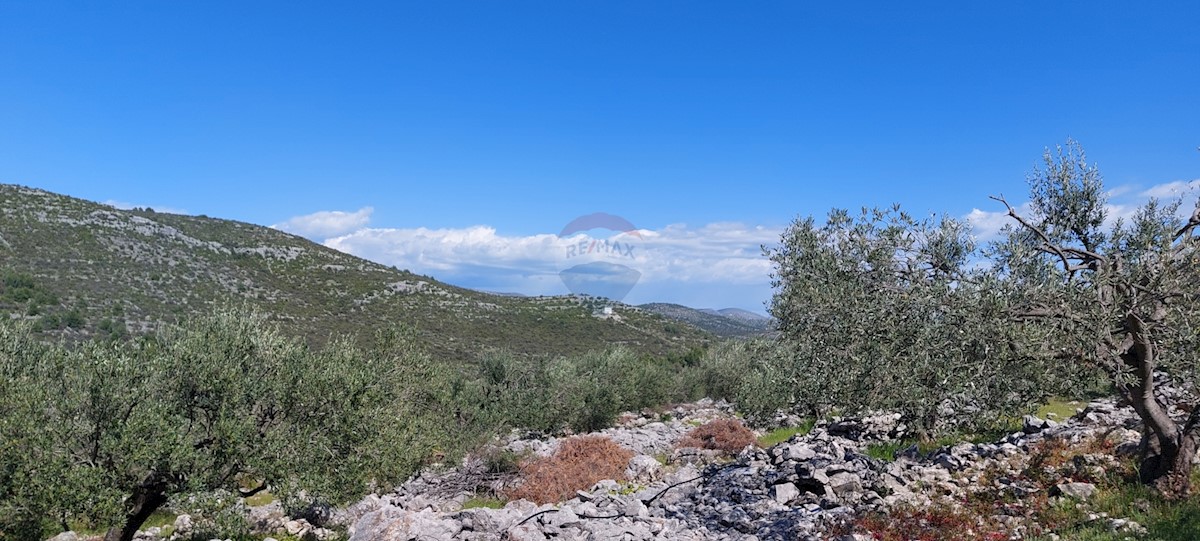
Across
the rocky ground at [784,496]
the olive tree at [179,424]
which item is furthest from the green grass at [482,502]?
Answer: the olive tree at [179,424]

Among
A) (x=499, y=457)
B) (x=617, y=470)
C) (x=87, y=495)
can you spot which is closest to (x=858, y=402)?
(x=617, y=470)

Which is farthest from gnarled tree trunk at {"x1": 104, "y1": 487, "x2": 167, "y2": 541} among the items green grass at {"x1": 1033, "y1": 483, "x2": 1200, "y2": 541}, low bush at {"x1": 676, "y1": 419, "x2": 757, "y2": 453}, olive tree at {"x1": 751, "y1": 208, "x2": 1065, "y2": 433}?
low bush at {"x1": 676, "y1": 419, "x2": 757, "y2": 453}

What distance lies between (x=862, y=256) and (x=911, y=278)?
1.07 m

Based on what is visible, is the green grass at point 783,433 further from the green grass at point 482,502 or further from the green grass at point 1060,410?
the green grass at point 482,502

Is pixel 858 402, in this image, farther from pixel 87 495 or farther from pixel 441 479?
pixel 441 479

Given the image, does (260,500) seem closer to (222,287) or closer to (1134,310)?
(1134,310)

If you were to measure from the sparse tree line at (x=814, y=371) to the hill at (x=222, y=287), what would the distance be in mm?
20459

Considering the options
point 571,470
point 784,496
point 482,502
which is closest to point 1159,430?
point 784,496

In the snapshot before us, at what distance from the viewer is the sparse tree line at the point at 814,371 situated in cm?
993

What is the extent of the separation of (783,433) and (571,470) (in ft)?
46.4

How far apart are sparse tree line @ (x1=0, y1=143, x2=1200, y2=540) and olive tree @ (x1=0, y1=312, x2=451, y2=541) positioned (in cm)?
5

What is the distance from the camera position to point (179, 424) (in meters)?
14.4

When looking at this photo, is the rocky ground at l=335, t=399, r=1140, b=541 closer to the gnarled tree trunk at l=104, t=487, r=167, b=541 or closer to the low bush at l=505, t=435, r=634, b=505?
the low bush at l=505, t=435, r=634, b=505

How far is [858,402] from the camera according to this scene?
12.3 meters
